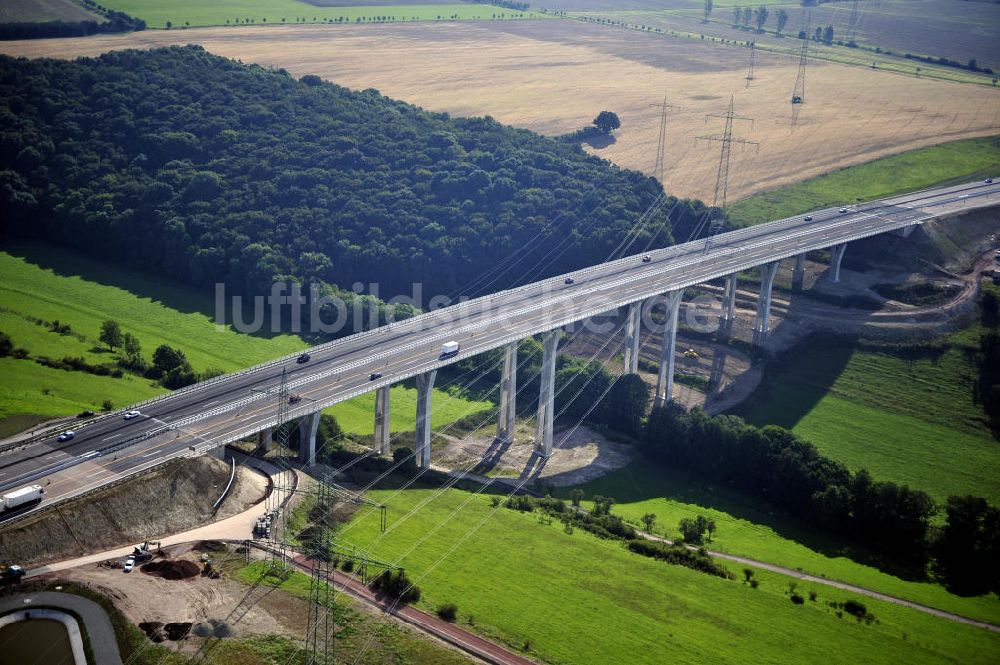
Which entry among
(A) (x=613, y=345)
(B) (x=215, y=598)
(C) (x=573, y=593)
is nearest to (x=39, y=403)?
(B) (x=215, y=598)

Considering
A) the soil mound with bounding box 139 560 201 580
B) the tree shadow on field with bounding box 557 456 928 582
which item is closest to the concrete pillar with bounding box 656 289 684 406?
the tree shadow on field with bounding box 557 456 928 582

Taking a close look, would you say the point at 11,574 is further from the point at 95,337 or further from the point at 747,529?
the point at 747,529

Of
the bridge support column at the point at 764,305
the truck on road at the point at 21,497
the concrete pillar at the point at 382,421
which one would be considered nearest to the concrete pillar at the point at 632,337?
the bridge support column at the point at 764,305

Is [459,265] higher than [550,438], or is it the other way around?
[459,265]

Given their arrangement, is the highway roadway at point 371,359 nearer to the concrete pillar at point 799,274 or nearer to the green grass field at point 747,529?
the concrete pillar at point 799,274

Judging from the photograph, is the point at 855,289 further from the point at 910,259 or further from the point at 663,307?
the point at 663,307

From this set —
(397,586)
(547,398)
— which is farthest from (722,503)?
(397,586)

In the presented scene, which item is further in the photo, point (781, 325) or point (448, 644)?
point (781, 325)
